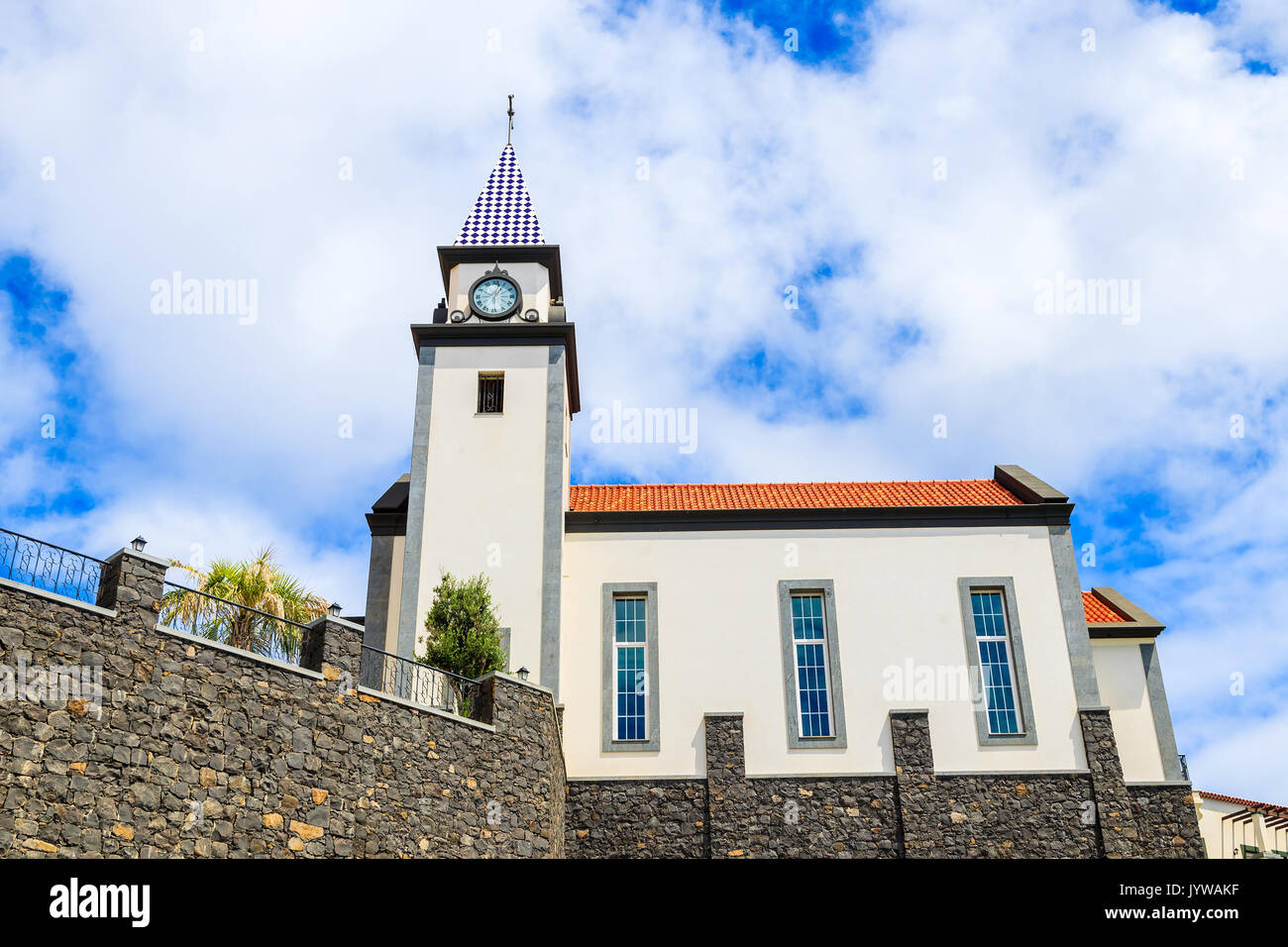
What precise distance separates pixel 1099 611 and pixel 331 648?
1675 centimetres

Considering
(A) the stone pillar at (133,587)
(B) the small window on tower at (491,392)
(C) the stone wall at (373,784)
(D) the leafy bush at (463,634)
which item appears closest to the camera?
(C) the stone wall at (373,784)

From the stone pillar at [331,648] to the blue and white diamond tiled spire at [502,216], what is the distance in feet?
39.3

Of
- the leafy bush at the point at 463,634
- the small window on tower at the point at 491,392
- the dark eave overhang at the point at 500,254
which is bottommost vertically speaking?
the leafy bush at the point at 463,634

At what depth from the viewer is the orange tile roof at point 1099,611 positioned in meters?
22.3

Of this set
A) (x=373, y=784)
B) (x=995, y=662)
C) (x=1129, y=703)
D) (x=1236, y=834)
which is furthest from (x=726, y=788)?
(x=1236, y=834)

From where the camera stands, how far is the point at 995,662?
20797 millimetres

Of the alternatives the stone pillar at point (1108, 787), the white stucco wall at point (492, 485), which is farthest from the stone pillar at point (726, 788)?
the stone pillar at point (1108, 787)

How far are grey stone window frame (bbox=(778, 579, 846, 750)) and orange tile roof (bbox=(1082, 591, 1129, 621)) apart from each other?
5452 mm

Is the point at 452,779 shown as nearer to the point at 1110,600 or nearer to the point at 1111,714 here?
the point at 1111,714

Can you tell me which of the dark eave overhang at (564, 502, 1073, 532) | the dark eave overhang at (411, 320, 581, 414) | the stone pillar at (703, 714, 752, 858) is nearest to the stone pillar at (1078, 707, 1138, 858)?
the dark eave overhang at (564, 502, 1073, 532)

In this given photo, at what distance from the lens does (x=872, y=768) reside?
64.7ft

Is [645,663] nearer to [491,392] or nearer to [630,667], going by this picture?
[630,667]

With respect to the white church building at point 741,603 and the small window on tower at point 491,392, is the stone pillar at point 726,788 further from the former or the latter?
the small window on tower at point 491,392
